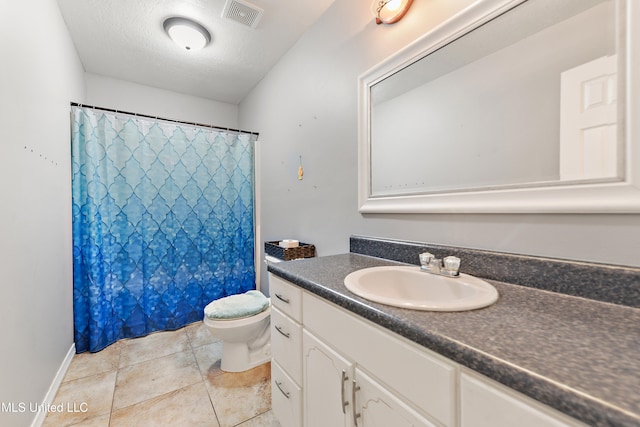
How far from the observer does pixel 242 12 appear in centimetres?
168

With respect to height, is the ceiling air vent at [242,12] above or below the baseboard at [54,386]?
above

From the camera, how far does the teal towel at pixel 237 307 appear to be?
160cm

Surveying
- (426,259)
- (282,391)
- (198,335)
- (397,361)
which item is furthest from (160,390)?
(426,259)

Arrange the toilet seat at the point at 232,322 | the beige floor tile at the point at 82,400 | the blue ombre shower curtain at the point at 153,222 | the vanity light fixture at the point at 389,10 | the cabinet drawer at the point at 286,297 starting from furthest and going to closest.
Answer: the blue ombre shower curtain at the point at 153,222, the toilet seat at the point at 232,322, the beige floor tile at the point at 82,400, the vanity light fixture at the point at 389,10, the cabinet drawer at the point at 286,297

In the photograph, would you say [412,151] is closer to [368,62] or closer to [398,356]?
[368,62]

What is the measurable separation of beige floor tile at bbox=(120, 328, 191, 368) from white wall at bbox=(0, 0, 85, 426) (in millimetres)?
365

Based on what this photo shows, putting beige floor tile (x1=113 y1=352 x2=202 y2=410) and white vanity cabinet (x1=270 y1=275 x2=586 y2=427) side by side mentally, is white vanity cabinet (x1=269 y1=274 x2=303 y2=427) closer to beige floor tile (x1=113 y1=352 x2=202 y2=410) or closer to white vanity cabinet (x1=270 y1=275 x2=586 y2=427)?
white vanity cabinet (x1=270 y1=275 x2=586 y2=427)

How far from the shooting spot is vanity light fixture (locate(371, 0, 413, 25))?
117cm

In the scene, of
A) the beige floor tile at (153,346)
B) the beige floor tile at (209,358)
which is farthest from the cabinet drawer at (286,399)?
the beige floor tile at (153,346)

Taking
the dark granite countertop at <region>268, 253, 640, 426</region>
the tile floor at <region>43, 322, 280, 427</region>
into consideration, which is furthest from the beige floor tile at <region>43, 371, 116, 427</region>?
the dark granite countertop at <region>268, 253, 640, 426</region>

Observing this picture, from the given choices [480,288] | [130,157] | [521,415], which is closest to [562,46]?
[480,288]

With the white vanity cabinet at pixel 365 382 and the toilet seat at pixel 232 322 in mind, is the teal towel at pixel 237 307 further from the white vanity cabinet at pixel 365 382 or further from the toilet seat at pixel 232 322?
the white vanity cabinet at pixel 365 382

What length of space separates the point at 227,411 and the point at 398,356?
122 cm

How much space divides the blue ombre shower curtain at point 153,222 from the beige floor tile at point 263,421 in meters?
1.34
